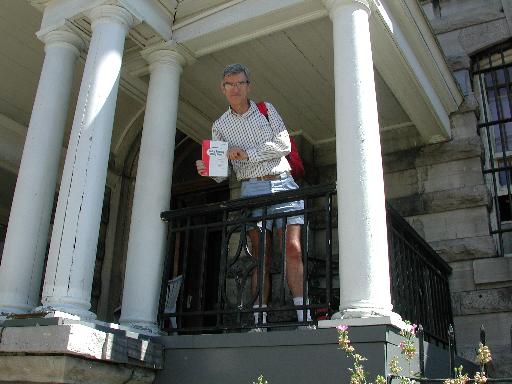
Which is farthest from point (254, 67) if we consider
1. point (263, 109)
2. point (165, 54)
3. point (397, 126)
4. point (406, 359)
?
point (406, 359)

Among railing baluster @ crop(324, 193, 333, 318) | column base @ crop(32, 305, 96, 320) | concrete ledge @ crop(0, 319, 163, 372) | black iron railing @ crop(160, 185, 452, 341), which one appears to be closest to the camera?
concrete ledge @ crop(0, 319, 163, 372)

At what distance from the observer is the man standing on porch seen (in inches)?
183

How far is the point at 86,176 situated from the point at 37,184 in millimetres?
712

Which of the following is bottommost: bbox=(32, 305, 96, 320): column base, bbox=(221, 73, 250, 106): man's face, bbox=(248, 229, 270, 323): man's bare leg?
bbox=(32, 305, 96, 320): column base

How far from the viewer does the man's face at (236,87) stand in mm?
4836

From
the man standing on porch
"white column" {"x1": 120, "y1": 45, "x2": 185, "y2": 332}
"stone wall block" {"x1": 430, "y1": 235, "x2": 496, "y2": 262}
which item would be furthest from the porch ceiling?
"stone wall block" {"x1": 430, "y1": 235, "x2": 496, "y2": 262}

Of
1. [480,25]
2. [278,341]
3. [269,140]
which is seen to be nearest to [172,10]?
[269,140]

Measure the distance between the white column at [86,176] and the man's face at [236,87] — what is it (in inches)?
37.5

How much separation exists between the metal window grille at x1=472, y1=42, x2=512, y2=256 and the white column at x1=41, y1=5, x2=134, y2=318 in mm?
4465

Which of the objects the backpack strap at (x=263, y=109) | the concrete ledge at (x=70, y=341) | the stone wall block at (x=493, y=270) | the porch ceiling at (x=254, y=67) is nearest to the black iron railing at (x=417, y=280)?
the stone wall block at (x=493, y=270)

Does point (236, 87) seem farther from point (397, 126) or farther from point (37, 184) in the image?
point (397, 126)

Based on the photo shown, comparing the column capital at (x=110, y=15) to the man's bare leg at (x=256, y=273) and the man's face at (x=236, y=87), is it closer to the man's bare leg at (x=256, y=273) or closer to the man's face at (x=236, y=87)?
the man's face at (x=236, y=87)

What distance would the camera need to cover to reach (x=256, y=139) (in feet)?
16.0

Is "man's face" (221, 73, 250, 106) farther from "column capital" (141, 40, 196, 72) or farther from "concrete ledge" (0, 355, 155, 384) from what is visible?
"concrete ledge" (0, 355, 155, 384)
